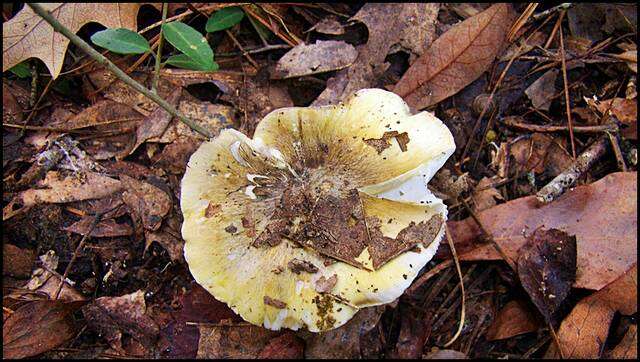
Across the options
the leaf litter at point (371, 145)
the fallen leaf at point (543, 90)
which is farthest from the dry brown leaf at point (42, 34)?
the fallen leaf at point (543, 90)

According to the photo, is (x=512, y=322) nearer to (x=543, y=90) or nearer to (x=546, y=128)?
(x=546, y=128)

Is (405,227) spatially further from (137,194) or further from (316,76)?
(137,194)

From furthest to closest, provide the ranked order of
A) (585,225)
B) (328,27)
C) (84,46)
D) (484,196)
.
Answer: (328,27), (484,196), (585,225), (84,46)

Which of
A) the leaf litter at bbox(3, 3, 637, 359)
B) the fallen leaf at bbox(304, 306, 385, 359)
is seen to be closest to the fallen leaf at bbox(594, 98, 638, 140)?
the leaf litter at bbox(3, 3, 637, 359)

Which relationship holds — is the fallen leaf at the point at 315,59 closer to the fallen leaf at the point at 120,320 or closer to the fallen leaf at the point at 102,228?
the fallen leaf at the point at 102,228

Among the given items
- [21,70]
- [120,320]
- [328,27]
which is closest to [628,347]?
[328,27]

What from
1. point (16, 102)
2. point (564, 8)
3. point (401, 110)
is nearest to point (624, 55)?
point (564, 8)
